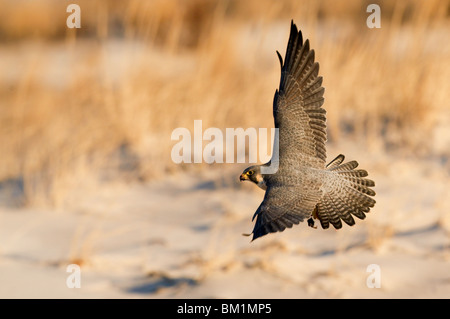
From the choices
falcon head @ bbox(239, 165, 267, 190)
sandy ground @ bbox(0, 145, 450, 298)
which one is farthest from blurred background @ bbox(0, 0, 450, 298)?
falcon head @ bbox(239, 165, 267, 190)

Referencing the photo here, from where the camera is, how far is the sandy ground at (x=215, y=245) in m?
4.80

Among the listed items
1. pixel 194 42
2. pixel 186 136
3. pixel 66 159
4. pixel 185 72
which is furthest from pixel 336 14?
pixel 66 159

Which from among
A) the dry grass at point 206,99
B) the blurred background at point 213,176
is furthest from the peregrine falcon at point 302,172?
the dry grass at point 206,99

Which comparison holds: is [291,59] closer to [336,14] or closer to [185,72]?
[185,72]

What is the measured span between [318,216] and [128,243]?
405 centimetres

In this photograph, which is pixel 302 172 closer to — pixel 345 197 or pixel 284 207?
pixel 284 207

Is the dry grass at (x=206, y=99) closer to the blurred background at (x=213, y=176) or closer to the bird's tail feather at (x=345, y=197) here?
the blurred background at (x=213, y=176)

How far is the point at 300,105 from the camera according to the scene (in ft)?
6.09

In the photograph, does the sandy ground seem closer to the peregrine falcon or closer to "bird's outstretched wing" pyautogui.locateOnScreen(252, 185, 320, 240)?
the peregrine falcon

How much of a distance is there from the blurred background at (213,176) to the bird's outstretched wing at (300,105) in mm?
2892

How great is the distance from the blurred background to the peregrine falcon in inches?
115

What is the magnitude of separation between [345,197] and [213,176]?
4.77 m

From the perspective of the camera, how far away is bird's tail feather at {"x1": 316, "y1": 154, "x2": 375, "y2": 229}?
1578mm

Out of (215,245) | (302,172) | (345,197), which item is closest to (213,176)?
(215,245)
